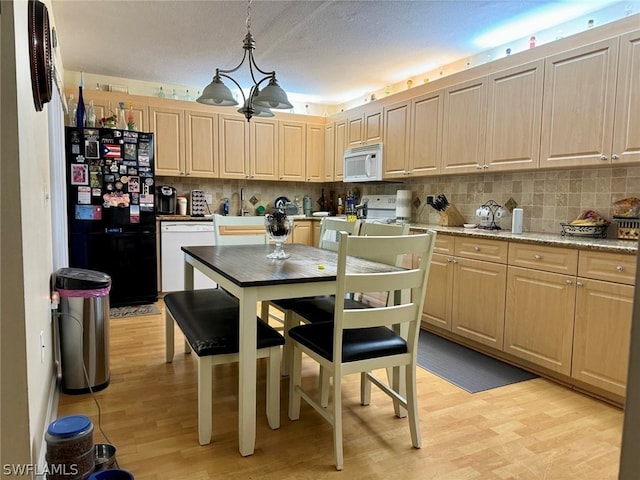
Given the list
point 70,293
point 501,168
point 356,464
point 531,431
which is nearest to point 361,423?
point 356,464

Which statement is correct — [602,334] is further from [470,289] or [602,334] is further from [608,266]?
[470,289]

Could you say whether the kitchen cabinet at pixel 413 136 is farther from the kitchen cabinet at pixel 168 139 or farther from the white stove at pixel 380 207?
the kitchen cabinet at pixel 168 139

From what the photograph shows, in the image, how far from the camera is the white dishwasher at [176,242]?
4594 mm

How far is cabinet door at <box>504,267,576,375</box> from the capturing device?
2.51 metres

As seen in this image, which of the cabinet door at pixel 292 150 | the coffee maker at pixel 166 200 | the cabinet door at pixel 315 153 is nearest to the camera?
the coffee maker at pixel 166 200

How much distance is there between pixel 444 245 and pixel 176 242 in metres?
2.90

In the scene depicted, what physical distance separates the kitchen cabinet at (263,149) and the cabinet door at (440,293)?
2760mm

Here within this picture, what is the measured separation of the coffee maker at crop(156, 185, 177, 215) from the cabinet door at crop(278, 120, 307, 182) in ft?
4.59

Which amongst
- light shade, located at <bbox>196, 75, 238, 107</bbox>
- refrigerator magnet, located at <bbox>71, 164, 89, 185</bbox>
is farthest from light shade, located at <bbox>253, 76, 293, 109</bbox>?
refrigerator magnet, located at <bbox>71, 164, 89, 185</bbox>

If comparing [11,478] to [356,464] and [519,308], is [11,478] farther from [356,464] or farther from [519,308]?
[519,308]

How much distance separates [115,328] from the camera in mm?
3545

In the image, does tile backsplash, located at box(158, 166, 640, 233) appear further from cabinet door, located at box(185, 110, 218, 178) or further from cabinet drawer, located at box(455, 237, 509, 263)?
cabinet drawer, located at box(455, 237, 509, 263)

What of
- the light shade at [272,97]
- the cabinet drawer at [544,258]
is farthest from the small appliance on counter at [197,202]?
the cabinet drawer at [544,258]

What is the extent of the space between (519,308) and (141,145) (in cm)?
375
